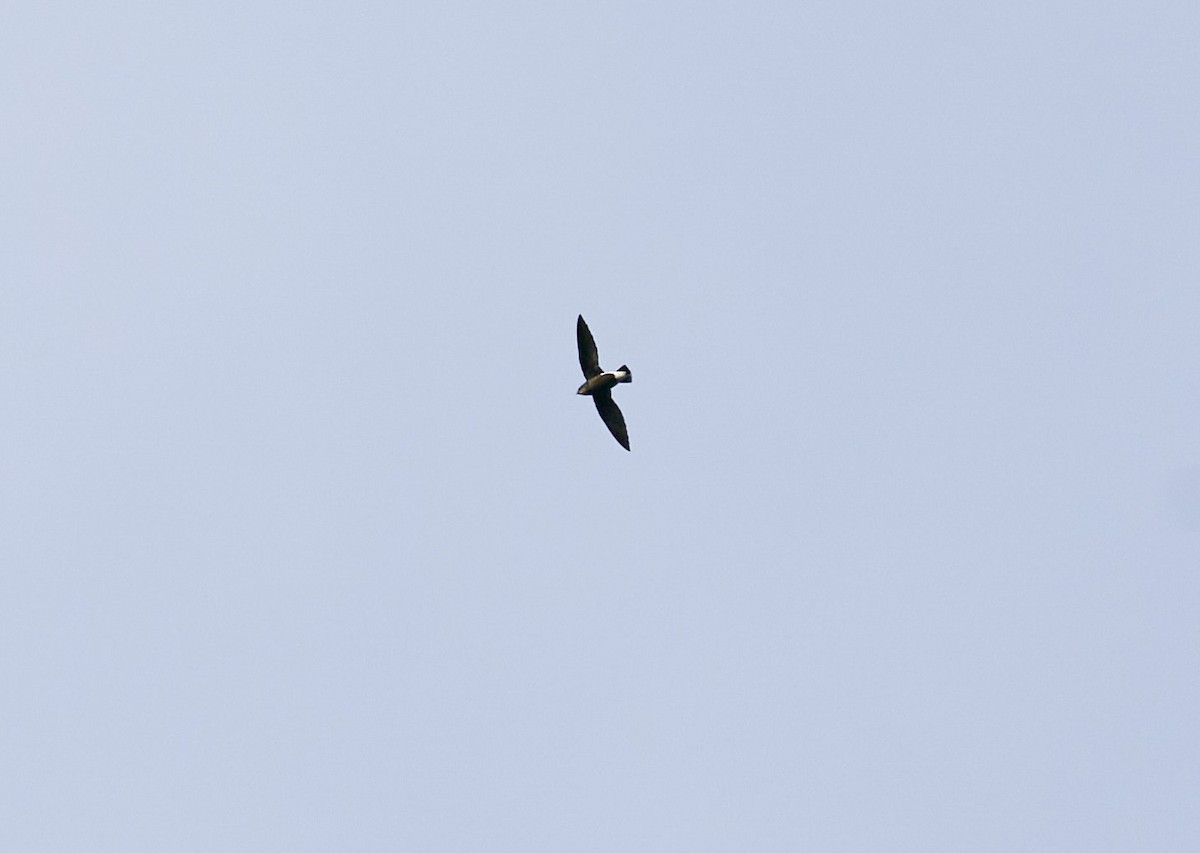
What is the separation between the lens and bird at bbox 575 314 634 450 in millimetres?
55344

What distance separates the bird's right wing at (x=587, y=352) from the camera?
55562 millimetres

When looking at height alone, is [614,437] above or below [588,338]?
below

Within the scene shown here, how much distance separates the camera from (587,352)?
55688 millimetres

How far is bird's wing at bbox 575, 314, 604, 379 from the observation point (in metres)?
55.6

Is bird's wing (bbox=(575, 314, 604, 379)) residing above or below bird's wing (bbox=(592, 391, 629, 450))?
above

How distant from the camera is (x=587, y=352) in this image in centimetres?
5569

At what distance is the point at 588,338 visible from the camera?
55562mm

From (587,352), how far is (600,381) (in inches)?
47.3

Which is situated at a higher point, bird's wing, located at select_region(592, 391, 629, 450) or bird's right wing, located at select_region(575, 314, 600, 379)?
bird's right wing, located at select_region(575, 314, 600, 379)

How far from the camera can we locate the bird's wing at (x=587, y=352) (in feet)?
182

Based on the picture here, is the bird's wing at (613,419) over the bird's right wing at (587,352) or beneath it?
beneath

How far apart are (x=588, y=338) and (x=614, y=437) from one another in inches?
152

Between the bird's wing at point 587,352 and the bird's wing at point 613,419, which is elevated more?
the bird's wing at point 587,352

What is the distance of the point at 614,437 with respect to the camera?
186 feet
